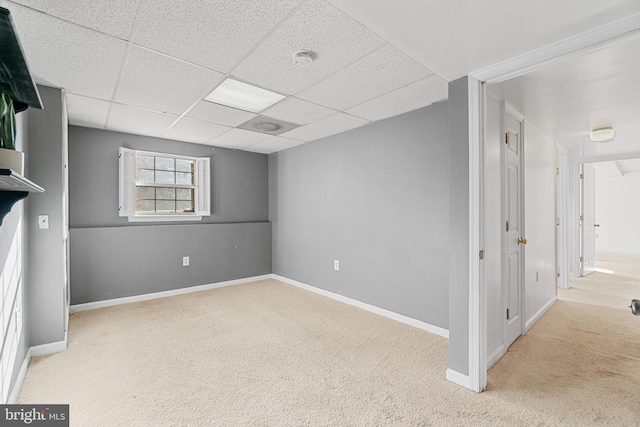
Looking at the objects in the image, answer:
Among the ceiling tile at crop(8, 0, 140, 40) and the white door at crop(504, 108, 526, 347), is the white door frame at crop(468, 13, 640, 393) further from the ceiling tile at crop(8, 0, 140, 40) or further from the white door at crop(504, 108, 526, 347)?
the ceiling tile at crop(8, 0, 140, 40)

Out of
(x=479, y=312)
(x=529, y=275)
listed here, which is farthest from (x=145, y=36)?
(x=529, y=275)

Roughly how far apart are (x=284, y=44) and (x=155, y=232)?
10.8ft

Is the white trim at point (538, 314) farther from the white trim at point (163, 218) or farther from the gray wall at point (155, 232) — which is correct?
the white trim at point (163, 218)

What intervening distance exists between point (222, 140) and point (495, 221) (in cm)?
358

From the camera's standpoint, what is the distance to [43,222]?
2.49 metres

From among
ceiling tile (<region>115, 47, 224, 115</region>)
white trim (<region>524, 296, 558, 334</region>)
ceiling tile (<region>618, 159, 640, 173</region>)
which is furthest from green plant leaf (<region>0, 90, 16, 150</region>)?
ceiling tile (<region>618, 159, 640, 173</region>)

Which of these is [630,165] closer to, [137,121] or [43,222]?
[137,121]

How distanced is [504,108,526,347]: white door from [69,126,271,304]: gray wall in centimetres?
363

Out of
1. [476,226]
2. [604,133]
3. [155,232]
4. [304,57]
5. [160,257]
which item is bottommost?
[160,257]

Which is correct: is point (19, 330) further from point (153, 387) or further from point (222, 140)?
point (222, 140)

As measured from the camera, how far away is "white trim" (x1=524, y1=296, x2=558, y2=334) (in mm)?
3011

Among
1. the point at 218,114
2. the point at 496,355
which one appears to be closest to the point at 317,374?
the point at 496,355

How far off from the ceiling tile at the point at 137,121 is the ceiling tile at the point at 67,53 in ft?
1.71

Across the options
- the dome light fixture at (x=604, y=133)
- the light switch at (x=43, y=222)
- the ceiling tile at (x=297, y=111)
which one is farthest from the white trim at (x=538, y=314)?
the light switch at (x=43, y=222)
